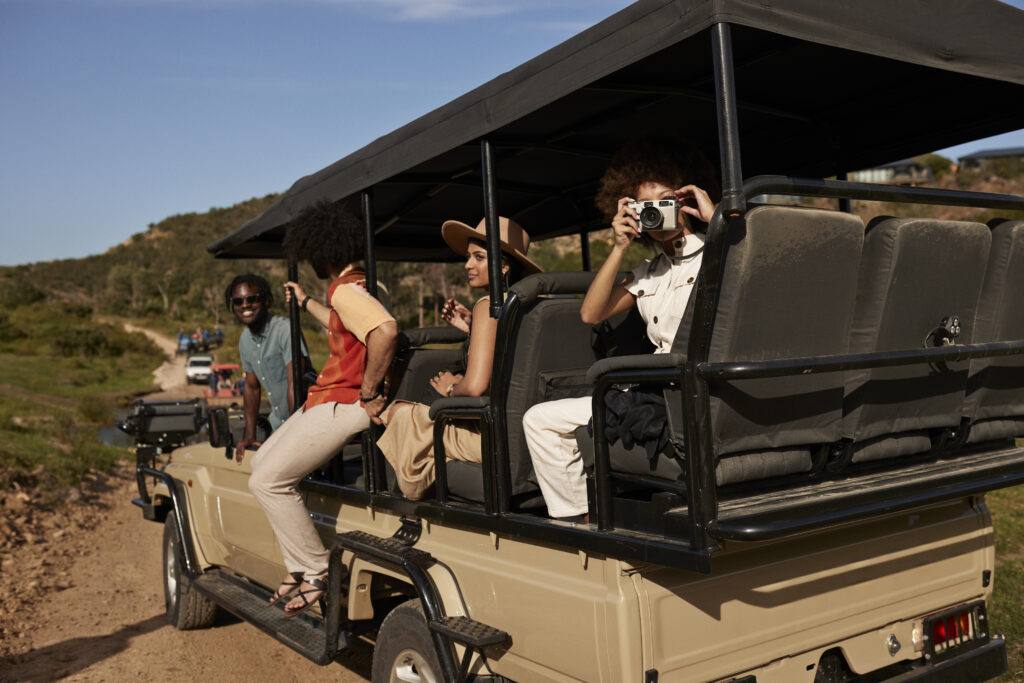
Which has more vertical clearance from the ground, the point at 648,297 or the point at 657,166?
the point at 657,166

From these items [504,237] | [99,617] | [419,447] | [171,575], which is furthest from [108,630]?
[504,237]

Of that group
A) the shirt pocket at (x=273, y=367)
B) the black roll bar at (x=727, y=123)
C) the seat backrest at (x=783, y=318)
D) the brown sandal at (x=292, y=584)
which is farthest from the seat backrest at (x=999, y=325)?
the shirt pocket at (x=273, y=367)

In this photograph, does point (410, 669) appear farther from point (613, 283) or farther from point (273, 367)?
point (273, 367)

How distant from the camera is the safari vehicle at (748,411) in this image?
2531 millimetres

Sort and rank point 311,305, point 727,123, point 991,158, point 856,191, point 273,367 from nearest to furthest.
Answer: point 727,123, point 856,191, point 311,305, point 273,367, point 991,158

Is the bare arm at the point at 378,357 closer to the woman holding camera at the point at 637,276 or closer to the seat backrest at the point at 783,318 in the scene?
the woman holding camera at the point at 637,276

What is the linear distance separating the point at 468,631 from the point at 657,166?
178 centimetres

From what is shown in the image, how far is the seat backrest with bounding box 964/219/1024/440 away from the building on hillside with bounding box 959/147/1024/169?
191ft

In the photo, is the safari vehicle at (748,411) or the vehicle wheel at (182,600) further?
the vehicle wheel at (182,600)

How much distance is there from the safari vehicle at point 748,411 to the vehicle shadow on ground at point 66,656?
2.10 metres

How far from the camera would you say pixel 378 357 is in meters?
3.95

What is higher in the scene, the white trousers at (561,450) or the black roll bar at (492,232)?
the black roll bar at (492,232)

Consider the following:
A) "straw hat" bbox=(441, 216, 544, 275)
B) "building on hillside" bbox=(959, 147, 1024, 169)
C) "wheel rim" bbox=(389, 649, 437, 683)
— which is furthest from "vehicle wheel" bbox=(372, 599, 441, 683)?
"building on hillside" bbox=(959, 147, 1024, 169)

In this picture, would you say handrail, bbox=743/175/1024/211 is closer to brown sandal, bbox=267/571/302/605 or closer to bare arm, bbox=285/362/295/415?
brown sandal, bbox=267/571/302/605
